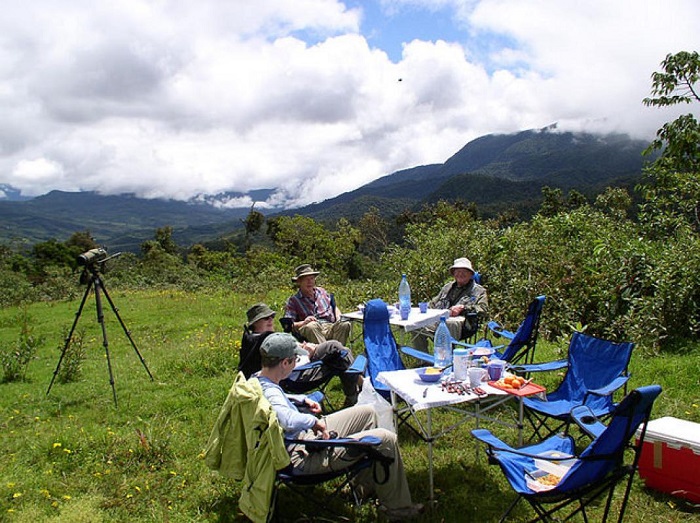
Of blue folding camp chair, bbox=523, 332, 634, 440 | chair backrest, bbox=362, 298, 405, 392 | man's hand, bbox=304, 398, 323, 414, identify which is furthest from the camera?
chair backrest, bbox=362, 298, 405, 392

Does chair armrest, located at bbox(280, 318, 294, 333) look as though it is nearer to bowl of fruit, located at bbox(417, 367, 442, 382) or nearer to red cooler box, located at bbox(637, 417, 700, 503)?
bowl of fruit, located at bbox(417, 367, 442, 382)

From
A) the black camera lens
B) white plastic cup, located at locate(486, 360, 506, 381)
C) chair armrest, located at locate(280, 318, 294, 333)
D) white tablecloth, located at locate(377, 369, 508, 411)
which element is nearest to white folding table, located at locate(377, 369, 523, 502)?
white tablecloth, located at locate(377, 369, 508, 411)

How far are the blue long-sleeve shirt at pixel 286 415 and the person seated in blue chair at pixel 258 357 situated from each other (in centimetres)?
130

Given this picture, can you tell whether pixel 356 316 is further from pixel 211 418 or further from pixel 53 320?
pixel 53 320

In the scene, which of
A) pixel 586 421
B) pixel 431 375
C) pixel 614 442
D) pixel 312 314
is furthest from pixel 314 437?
pixel 312 314

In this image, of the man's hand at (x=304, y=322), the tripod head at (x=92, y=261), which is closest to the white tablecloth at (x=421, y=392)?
the man's hand at (x=304, y=322)

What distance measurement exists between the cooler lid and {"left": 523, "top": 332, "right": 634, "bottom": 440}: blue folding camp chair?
1.36 feet

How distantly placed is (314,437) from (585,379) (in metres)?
2.66

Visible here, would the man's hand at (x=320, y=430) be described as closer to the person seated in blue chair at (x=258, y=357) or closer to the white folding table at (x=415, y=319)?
the person seated in blue chair at (x=258, y=357)

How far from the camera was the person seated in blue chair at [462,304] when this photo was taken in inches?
246

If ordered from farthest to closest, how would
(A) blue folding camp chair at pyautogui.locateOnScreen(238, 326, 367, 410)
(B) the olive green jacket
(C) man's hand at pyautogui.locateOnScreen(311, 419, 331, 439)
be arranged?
(A) blue folding camp chair at pyautogui.locateOnScreen(238, 326, 367, 410), (C) man's hand at pyautogui.locateOnScreen(311, 419, 331, 439), (B) the olive green jacket

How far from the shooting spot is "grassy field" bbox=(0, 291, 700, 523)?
137 inches

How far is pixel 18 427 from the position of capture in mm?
5270

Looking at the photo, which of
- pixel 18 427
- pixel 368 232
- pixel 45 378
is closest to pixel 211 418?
pixel 18 427
